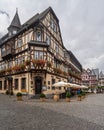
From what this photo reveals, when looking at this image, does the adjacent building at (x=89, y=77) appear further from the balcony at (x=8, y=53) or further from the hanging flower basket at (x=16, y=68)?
the hanging flower basket at (x=16, y=68)

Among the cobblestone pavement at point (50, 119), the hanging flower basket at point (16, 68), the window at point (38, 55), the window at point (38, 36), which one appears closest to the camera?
the cobblestone pavement at point (50, 119)

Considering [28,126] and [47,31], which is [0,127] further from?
[47,31]

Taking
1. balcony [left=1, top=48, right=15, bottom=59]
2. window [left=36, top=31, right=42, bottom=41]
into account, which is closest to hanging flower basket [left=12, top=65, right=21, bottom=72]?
balcony [left=1, top=48, right=15, bottom=59]

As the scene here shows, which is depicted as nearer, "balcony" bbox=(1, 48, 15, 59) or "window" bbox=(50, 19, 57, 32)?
"balcony" bbox=(1, 48, 15, 59)

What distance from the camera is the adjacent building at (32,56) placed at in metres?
27.1

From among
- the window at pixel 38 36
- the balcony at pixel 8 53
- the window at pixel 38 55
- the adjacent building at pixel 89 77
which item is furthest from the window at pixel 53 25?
the adjacent building at pixel 89 77

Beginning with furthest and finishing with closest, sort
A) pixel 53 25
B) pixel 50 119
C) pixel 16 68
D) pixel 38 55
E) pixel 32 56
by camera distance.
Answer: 1. pixel 53 25
2. pixel 16 68
3. pixel 38 55
4. pixel 32 56
5. pixel 50 119

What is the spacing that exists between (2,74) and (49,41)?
11.5m

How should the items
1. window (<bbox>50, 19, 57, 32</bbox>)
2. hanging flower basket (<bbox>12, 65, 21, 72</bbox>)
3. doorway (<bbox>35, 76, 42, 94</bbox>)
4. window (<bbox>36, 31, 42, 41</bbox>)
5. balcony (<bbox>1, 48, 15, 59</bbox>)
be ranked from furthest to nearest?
window (<bbox>50, 19, 57, 32</bbox>), balcony (<bbox>1, 48, 15, 59</bbox>), hanging flower basket (<bbox>12, 65, 21, 72</bbox>), window (<bbox>36, 31, 42, 41</bbox>), doorway (<bbox>35, 76, 42, 94</bbox>)

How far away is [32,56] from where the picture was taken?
→ 89.8ft

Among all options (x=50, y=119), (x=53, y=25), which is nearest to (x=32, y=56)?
(x=53, y=25)

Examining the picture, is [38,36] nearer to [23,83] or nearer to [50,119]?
[23,83]

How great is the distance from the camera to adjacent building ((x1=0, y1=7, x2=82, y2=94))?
27078 millimetres

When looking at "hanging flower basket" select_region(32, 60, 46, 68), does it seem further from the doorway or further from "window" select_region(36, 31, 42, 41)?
"window" select_region(36, 31, 42, 41)
